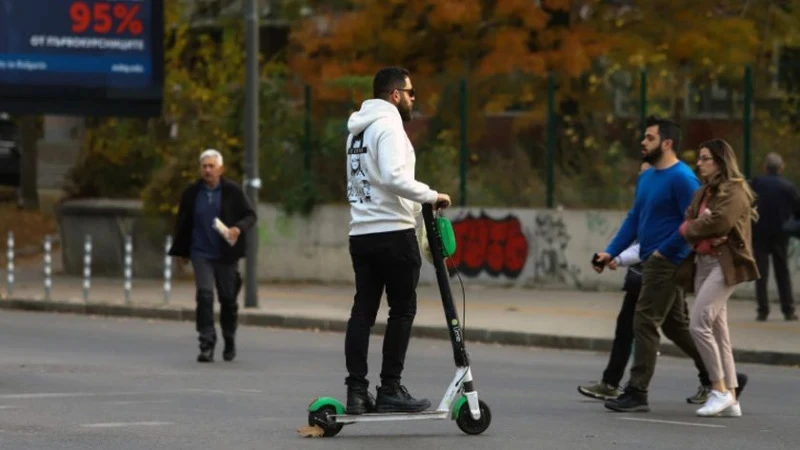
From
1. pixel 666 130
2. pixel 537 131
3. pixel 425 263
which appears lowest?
pixel 425 263

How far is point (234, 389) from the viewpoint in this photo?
1316 centimetres

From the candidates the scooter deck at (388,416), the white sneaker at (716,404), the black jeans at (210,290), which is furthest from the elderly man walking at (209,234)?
the scooter deck at (388,416)

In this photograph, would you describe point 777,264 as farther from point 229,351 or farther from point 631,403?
point 631,403

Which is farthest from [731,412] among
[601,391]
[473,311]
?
[473,311]

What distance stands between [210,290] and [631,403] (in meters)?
4.89

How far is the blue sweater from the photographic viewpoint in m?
11.9

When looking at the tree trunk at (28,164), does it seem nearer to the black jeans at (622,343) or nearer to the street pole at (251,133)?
the street pole at (251,133)

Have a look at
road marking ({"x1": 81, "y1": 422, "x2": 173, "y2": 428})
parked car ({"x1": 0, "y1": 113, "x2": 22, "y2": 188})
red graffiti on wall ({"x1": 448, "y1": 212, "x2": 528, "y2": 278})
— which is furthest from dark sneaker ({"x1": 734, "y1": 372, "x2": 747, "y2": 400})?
parked car ({"x1": 0, "y1": 113, "x2": 22, "y2": 188})

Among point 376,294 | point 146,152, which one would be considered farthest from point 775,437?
point 146,152

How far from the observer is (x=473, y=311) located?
Result: 2153 cm

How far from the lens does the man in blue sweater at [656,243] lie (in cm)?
1187

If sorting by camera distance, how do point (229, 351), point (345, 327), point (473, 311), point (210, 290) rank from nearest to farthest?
point (210, 290)
point (229, 351)
point (345, 327)
point (473, 311)

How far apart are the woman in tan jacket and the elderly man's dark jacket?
4.85 metres

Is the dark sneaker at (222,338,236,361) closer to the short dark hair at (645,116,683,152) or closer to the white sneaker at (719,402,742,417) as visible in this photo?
the short dark hair at (645,116,683,152)
